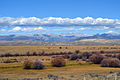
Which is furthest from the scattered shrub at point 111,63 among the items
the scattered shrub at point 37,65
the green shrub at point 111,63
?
the scattered shrub at point 37,65

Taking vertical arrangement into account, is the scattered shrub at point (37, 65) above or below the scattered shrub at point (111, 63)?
above

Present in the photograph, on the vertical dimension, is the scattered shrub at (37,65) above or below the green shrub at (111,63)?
above

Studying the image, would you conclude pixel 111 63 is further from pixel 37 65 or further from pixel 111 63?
pixel 37 65

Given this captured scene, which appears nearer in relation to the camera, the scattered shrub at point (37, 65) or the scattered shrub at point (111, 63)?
the scattered shrub at point (37, 65)

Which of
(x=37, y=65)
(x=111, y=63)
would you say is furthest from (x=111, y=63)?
(x=37, y=65)

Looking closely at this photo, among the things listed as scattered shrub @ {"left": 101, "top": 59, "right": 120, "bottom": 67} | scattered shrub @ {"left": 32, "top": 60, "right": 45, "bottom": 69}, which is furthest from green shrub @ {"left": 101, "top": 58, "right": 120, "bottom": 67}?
scattered shrub @ {"left": 32, "top": 60, "right": 45, "bottom": 69}

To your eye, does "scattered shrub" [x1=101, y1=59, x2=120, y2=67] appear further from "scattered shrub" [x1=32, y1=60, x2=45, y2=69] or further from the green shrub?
"scattered shrub" [x1=32, y1=60, x2=45, y2=69]

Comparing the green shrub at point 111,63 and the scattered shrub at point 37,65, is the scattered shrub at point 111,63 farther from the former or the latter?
the scattered shrub at point 37,65

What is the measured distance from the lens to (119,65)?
47812 millimetres

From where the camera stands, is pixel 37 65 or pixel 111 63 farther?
pixel 111 63

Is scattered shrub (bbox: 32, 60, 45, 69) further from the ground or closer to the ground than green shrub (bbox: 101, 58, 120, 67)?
further from the ground

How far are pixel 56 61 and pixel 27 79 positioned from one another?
19.2 meters

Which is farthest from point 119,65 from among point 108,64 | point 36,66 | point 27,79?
point 27,79

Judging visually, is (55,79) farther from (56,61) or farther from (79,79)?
(56,61)
